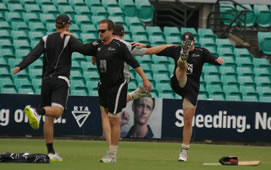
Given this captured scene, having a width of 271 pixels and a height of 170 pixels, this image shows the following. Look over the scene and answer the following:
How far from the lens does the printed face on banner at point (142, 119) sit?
647 inches

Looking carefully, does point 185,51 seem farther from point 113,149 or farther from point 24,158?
point 24,158

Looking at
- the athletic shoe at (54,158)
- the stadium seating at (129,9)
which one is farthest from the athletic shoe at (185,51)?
the stadium seating at (129,9)

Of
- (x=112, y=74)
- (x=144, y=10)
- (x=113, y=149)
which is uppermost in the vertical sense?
(x=144, y=10)

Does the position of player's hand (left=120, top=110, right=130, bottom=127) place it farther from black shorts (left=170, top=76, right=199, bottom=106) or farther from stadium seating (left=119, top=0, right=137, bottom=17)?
stadium seating (left=119, top=0, right=137, bottom=17)

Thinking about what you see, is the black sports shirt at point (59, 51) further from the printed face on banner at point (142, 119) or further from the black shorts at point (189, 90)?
the printed face on banner at point (142, 119)

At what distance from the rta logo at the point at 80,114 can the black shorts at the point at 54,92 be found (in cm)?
600

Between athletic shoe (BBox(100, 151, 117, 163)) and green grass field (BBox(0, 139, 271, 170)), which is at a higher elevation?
athletic shoe (BBox(100, 151, 117, 163))

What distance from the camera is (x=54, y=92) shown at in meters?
10.1

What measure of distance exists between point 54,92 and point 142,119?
21.6 feet

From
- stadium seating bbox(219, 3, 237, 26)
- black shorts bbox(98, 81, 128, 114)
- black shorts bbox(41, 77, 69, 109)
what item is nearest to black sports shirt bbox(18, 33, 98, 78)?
black shorts bbox(41, 77, 69, 109)

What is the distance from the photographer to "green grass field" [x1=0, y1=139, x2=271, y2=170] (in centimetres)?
914

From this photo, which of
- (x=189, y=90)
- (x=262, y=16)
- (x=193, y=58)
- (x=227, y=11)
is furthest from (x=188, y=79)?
(x=262, y=16)

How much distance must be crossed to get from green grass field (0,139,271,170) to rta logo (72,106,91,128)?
556mm

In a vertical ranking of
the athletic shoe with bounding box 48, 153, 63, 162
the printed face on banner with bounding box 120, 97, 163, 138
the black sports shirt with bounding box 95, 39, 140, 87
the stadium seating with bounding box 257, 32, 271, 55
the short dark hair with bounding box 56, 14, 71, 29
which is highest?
the stadium seating with bounding box 257, 32, 271, 55
